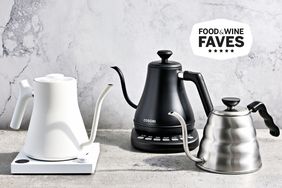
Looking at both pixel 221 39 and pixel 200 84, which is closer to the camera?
pixel 200 84

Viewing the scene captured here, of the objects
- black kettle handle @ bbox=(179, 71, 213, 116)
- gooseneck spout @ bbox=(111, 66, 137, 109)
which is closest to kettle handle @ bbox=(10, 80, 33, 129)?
gooseneck spout @ bbox=(111, 66, 137, 109)

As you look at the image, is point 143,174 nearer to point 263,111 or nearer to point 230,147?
point 230,147

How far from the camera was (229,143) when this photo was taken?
131 cm

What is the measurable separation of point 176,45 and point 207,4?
0.47 feet

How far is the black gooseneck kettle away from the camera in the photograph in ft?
4.75

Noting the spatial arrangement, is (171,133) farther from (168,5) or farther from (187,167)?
(168,5)

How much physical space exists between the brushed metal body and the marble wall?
36cm

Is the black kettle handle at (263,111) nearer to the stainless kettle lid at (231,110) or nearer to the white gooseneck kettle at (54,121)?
the stainless kettle lid at (231,110)

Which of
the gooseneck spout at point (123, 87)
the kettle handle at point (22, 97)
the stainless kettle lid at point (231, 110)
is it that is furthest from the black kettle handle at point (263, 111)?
the kettle handle at point (22, 97)

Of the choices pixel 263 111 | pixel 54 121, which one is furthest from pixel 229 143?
pixel 54 121

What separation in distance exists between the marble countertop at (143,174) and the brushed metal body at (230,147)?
21mm

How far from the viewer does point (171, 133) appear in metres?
1.46

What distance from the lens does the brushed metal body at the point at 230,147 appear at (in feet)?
→ 4.30

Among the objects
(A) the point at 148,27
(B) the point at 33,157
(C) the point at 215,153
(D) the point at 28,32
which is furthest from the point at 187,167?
(D) the point at 28,32
